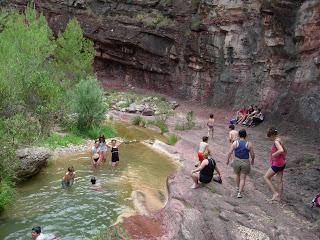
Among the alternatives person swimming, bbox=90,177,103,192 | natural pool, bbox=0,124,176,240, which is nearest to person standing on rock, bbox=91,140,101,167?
natural pool, bbox=0,124,176,240

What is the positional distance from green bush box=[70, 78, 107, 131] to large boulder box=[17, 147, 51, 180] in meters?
9.28

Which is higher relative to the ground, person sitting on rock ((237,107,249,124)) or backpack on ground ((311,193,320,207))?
backpack on ground ((311,193,320,207))

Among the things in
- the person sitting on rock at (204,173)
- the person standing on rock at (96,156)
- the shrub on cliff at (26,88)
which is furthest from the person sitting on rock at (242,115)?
the person sitting on rock at (204,173)

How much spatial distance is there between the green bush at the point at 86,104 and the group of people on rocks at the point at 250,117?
9.95 metres

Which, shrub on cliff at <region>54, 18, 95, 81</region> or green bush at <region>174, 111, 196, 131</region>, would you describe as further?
shrub on cliff at <region>54, 18, 95, 81</region>

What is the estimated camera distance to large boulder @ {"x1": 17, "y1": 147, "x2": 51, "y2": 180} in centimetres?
1691

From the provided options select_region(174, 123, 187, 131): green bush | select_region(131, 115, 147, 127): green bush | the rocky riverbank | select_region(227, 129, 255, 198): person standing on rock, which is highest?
select_region(227, 129, 255, 198): person standing on rock

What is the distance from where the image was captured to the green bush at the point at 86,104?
27062 mm

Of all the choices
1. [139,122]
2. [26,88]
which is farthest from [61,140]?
[139,122]

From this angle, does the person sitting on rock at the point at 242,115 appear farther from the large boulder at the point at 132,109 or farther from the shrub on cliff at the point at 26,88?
the shrub on cliff at the point at 26,88

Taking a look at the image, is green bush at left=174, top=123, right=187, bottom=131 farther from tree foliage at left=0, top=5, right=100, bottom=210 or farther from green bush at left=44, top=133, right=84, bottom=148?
green bush at left=44, top=133, right=84, bottom=148

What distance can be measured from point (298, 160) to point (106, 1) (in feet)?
116

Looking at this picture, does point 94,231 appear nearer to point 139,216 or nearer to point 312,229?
point 139,216

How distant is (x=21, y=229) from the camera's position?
42.1ft
